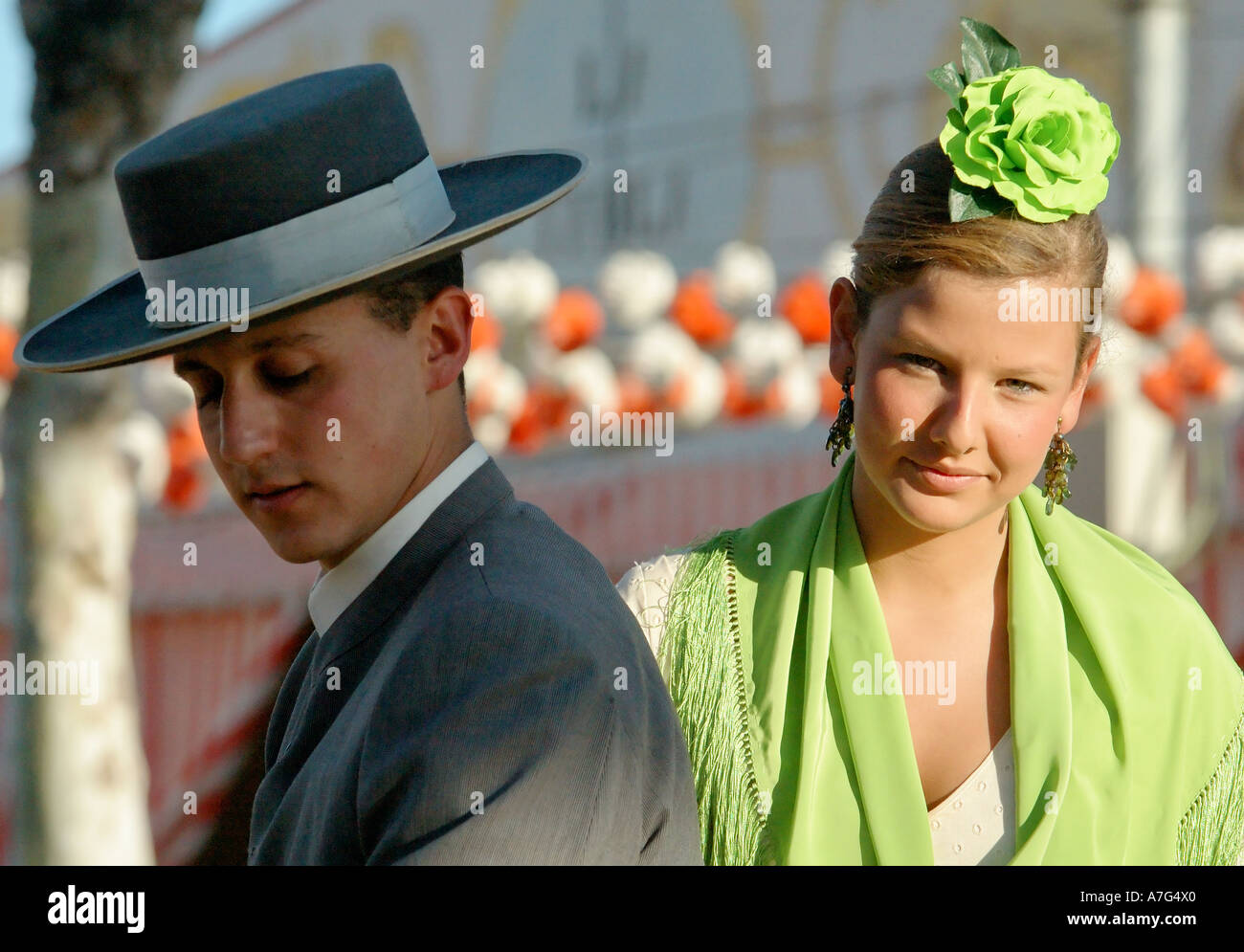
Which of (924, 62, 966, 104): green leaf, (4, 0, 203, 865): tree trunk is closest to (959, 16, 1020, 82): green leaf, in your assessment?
(924, 62, 966, 104): green leaf

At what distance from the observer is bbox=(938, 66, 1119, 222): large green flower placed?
194 centimetres

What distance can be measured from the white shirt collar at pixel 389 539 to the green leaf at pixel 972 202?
2.45ft

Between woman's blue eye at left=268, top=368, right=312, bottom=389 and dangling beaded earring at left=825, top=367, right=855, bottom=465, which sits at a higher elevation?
woman's blue eye at left=268, top=368, right=312, bottom=389

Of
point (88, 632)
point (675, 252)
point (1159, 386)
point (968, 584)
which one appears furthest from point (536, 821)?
point (675, 252)

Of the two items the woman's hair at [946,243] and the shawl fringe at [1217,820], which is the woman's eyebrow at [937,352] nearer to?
the woman's hair at [946,243]

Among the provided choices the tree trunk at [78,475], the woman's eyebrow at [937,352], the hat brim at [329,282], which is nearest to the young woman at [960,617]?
the woman's eyebrow at [937,352]

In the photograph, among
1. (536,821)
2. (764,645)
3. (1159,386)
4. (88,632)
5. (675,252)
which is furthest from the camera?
(675,252)

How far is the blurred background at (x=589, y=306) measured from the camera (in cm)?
431

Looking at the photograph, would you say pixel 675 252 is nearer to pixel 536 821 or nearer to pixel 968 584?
pixel 968 584

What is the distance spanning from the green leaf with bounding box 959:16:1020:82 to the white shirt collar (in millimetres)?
971

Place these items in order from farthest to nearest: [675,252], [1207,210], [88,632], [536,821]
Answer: [675,252]
[1207,210]
[88,632]
[536,821]

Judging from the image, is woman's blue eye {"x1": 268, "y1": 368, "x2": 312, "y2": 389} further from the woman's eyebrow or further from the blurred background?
the blurred background
